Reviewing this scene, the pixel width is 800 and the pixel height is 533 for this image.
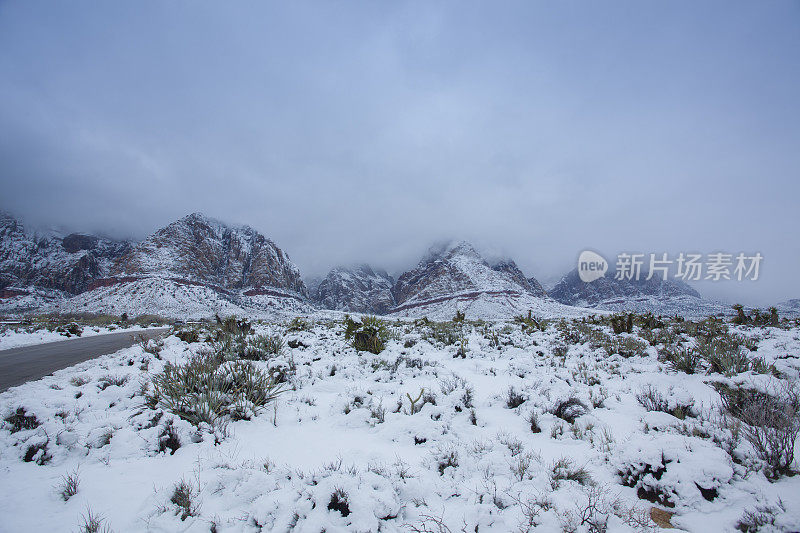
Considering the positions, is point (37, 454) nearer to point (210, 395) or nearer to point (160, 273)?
point (210, 395)

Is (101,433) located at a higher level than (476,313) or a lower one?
higher

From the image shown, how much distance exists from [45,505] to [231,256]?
138188mm

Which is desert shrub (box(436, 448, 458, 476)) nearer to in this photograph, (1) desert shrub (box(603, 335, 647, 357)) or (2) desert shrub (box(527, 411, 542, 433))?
(2) desert shrub (box(527, 411, 542, 433))

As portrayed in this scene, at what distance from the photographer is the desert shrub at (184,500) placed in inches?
98.9

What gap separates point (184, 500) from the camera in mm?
2602

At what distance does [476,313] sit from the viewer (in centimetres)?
8506

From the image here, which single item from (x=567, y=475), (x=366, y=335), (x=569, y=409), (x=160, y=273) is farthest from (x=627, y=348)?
(x=160, y=273)

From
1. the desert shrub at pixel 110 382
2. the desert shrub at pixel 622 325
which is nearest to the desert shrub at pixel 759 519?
the desert shrub at pixel 110 382

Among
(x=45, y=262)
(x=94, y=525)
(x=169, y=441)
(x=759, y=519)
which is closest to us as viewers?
(x=759, y=519)

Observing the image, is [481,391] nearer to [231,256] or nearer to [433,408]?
[433,408]

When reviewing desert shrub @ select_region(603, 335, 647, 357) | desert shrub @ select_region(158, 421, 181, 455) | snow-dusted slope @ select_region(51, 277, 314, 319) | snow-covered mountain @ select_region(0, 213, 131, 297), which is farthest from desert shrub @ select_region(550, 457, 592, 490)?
snow-covered mountain @ select_region(0, 213, 131, 297)

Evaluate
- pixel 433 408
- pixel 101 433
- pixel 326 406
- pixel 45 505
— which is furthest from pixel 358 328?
pixel 45 505

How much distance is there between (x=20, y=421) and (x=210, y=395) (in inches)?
91.9

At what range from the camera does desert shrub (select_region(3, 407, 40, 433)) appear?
3.89 meters
